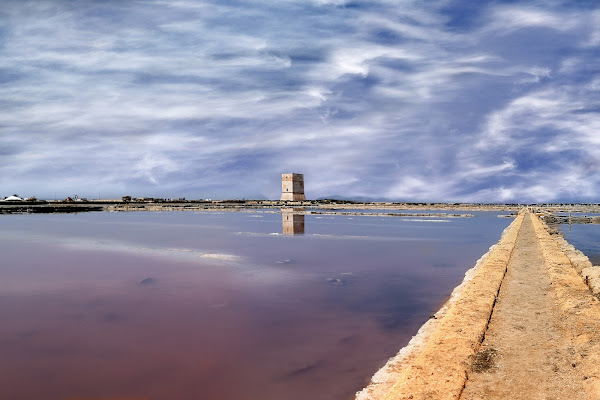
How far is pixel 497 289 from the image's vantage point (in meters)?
8.89

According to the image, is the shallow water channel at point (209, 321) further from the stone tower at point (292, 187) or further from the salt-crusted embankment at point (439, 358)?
the stone tower at point (292, 187)

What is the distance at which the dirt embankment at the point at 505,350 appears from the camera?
4324 mm

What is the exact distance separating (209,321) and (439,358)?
4.97m

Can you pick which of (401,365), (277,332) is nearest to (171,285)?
(277,332)

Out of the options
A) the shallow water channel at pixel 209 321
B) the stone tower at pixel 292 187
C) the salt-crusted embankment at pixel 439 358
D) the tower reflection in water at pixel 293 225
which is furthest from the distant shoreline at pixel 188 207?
the salt-crusted embankment at pixel 439 358

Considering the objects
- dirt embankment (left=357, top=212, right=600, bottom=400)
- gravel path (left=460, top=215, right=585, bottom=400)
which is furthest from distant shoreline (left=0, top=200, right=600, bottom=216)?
gravel path (left=460, top=215, right=585, bottom=400)

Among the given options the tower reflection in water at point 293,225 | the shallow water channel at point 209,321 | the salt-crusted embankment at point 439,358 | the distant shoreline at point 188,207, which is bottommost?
the shallow water channel at point 209,321

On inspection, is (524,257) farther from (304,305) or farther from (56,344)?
(56,344)

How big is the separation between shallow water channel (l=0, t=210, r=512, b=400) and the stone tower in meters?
90.9

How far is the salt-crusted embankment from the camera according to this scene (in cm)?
438

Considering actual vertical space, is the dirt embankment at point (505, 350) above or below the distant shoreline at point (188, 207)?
below

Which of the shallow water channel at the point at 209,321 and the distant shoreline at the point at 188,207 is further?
the distant shoreline at the point at 188,207

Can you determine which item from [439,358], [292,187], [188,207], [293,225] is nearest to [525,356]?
[439,358]

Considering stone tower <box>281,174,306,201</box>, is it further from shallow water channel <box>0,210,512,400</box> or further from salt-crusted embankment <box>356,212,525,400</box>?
salt-crusted embankment <box>356,212,525,400</box>
